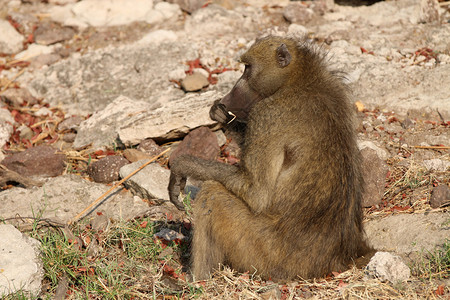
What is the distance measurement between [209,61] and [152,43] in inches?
33.9

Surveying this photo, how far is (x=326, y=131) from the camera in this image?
3.08m

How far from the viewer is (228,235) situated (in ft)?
10.4

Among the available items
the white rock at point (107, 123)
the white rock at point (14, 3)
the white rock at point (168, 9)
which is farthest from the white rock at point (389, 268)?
the white rock at point (14, 3)

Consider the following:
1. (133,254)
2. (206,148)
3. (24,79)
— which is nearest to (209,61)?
(206,148)

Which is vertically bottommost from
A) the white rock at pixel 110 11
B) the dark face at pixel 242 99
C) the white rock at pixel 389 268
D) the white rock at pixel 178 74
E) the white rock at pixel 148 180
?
the white rock at pixel 148 180

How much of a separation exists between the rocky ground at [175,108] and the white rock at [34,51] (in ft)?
0.05

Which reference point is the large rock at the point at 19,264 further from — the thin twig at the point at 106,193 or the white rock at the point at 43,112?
the white rock at the point at 43,112

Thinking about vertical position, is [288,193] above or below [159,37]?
above

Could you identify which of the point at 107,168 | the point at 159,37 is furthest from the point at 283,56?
the point at 159,37

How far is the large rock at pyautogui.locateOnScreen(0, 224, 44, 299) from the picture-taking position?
320 cm

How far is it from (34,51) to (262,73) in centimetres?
416

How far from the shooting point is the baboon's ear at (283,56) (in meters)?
3.36

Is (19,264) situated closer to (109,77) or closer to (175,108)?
(175,108)

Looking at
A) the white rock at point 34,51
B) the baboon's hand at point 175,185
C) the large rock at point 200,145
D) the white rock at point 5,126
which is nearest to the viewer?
the baboon's hand at point 175,185
